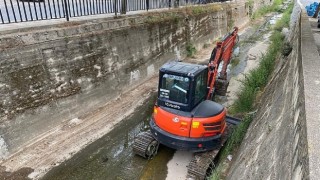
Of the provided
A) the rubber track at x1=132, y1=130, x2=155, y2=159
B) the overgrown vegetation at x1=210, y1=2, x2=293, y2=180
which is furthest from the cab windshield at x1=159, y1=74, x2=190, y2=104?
the overgrown vegetation at x1=210, y1=2, x2=293, y2=180

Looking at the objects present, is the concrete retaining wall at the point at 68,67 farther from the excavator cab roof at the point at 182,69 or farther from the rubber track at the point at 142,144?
the excavator cab roof at the point at 182,69

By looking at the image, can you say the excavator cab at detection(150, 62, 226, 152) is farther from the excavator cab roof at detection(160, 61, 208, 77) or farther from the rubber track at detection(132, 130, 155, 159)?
the rubber track at detection(132, 130, 155, 159)

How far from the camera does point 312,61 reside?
5172 mm

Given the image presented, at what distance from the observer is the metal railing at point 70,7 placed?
886 cm

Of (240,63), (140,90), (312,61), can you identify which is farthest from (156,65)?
(312,61)

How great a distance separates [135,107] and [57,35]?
3.69 m

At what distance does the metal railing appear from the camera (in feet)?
29.1

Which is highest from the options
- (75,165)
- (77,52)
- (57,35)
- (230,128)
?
(57,35)

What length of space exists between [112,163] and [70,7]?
23.1 ft

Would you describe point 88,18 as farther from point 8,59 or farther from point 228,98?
point 228,98

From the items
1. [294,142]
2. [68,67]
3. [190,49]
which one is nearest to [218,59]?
[68,67]

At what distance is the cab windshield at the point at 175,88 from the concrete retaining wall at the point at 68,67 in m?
3.61

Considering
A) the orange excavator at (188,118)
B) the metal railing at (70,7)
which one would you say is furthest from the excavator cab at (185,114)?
the metal railing at (70,7)

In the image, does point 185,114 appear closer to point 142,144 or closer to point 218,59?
point 142,144
